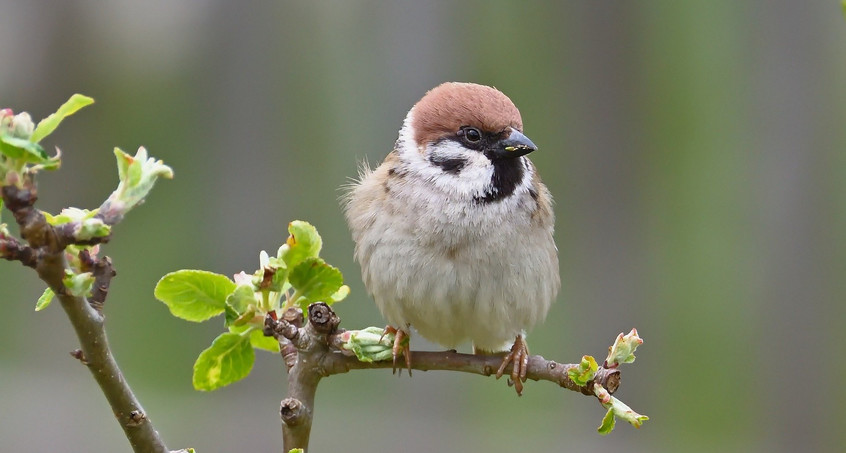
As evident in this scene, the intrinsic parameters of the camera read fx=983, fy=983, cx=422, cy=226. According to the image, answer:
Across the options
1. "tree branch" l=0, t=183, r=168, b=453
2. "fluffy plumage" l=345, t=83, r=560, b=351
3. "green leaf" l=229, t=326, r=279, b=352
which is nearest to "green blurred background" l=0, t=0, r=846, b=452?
"fluffy plumage" l=345, t=83, r=560, b=351

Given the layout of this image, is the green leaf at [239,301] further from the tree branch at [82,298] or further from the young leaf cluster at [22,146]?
Result: the young leaf cluster at [22,146]

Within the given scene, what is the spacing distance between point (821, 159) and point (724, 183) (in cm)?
29

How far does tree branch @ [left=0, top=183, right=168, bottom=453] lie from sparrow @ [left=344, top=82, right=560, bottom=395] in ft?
3.19

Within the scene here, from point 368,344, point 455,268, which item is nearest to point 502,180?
point 455,268

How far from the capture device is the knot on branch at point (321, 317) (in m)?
1.12

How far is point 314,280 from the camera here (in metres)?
1.09

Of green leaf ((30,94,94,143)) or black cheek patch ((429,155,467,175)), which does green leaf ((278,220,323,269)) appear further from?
black cheek patch ((429,155,467,175))

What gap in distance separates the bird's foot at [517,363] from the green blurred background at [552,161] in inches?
37.6

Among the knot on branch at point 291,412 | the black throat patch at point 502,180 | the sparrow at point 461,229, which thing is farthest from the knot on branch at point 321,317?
the black throat patch at point 502,180

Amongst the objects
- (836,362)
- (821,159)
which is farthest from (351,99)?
(836,362)

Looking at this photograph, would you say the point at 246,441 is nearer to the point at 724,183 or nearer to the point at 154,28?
the point at 154,28

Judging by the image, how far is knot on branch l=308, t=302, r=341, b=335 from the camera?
1.12 metres

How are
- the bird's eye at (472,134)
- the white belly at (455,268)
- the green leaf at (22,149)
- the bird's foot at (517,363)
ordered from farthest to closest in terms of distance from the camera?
the bird's eye at (472,134) < the white belly at (455,268) < the bird's foot at (517,363) < the green leaf at (22,149)

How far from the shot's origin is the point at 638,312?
2830mm
